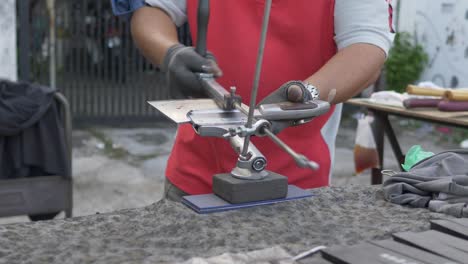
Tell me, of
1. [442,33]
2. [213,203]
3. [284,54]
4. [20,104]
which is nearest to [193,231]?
[213,203]

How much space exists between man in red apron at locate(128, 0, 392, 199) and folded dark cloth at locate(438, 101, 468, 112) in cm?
181

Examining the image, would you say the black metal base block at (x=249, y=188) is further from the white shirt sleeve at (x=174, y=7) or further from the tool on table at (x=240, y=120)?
the white shirt sleeve at (x=174, y=7)

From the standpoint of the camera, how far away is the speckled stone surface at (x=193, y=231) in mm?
1204

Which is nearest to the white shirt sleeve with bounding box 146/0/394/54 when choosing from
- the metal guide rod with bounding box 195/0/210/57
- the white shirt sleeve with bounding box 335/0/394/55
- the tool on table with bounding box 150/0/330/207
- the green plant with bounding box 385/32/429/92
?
the white shirt sleeve with bounding box 335/0/394/55

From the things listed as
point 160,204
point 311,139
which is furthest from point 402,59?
point 160,204

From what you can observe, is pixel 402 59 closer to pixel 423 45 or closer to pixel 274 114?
pixel 423 45

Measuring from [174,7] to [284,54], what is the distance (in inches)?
14.6

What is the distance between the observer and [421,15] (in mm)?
7789

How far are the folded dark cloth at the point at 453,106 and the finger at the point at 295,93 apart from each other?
223cm

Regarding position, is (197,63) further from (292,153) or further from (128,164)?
(128,164)

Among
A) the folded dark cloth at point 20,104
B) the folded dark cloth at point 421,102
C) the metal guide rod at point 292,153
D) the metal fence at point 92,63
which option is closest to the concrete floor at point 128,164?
the metal fence at point 92,63

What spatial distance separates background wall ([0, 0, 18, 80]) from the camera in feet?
20.2

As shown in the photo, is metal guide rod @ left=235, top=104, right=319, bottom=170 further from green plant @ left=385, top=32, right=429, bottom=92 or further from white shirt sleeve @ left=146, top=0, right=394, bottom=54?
green plant @ left=385, top=32, right=429, bottom=92

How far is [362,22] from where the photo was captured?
5.71ft
